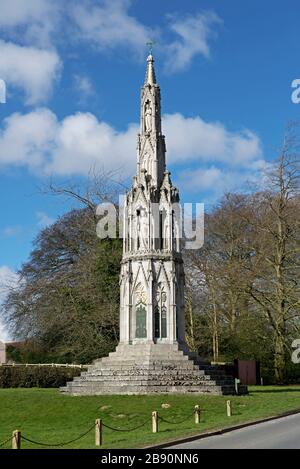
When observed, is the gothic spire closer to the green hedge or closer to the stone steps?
the stone steps

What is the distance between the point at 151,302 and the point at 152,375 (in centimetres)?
418

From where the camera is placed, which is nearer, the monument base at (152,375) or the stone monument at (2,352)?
the monument base at (152,375)

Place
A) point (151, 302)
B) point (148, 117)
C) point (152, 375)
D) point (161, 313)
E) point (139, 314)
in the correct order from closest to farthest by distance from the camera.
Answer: point (152, 375)
point (151, 302)
point (161, 313)
point (139, 314)
point (148, 117)

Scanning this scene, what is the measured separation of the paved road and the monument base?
27.6ft

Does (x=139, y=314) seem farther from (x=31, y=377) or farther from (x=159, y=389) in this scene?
(x=31, y=377)

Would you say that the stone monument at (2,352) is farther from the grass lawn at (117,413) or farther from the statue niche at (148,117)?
the statue niche at (148,117)

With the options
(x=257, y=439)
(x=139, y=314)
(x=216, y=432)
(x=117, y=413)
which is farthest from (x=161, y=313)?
(x=257, y=439)

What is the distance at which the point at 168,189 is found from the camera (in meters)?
32.6

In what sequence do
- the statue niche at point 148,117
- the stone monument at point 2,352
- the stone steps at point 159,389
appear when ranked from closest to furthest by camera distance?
1. the stone steps at point 159,389
2. the statue niche at point 148,117
3. the stone monument at point 2,352

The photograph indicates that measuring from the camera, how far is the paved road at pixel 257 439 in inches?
577

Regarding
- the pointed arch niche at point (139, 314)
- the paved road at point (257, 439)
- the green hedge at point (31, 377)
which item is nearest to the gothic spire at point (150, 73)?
the pointed arch niche at point (139, 314)

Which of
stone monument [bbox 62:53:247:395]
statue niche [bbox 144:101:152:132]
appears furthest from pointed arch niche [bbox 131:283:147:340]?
statue niche [bbox 144:101:152:132]

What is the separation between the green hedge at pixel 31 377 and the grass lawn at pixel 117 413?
9.12 m

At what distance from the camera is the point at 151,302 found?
30.7 metres
